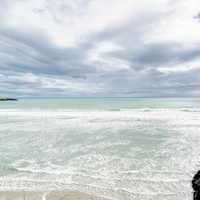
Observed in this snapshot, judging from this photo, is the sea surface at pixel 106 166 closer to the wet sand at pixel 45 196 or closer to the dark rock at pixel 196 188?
the wet sand at pixel 45 196

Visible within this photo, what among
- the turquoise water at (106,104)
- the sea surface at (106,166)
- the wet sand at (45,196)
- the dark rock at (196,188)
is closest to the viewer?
the dark rock at (196,188)

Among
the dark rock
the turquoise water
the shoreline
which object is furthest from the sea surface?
the turquoise water

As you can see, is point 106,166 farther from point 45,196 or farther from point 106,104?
point 106,104

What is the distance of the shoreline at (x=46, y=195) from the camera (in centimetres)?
411

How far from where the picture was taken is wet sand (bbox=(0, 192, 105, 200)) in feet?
13.5

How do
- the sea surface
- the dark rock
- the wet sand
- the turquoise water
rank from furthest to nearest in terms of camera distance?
the turquoise water, the sea surface, the wet sand, the dark rock

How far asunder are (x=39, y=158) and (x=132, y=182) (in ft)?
13.4

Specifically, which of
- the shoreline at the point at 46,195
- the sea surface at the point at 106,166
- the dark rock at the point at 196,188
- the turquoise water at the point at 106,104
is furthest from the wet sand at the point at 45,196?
the turquoise water at the point at 106,104

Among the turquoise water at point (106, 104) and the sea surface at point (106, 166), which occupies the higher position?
the turquoise water at point (106, 104)

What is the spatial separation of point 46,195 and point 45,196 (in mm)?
41

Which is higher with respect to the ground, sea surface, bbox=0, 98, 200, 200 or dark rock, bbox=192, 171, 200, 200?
dark rock, bbox=192, 171, 200, 200

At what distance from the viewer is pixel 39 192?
4.39 m

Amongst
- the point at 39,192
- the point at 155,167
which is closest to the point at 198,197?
the point at 155,167

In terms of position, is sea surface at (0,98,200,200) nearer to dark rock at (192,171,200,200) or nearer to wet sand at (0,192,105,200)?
wet sand at (0,192,105,200)
